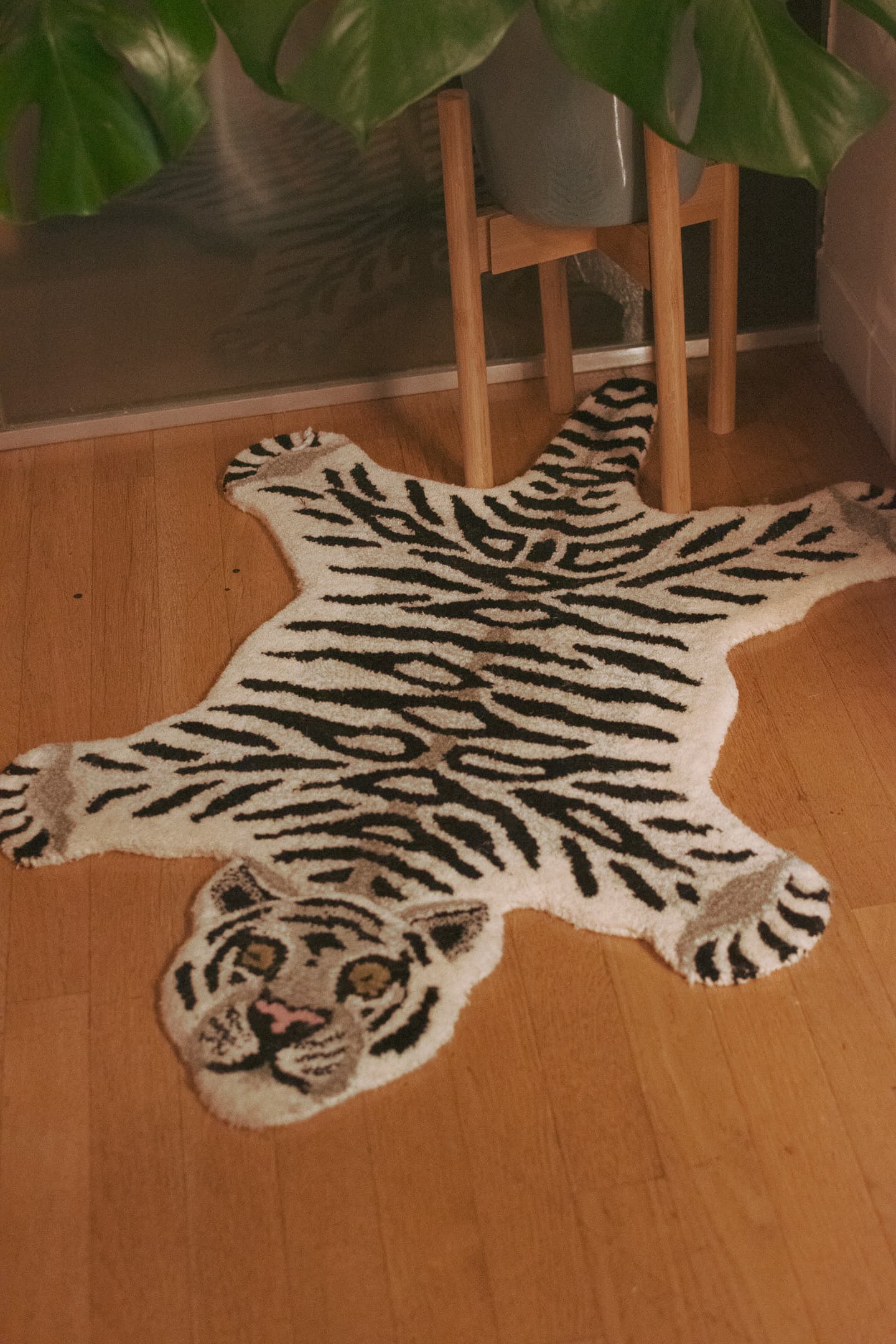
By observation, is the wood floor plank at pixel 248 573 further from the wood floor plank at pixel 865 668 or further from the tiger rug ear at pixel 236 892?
the wood floor plank at pixel 865 668

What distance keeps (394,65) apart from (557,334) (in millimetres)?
884

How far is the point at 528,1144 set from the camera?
4.16ft

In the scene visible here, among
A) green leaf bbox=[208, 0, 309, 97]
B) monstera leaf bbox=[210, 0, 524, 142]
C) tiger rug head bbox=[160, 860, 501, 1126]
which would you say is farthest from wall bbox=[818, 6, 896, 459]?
tiger rug head bbox=[160, 860, 501, 1126]

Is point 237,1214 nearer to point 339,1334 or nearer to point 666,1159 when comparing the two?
point 339,1334

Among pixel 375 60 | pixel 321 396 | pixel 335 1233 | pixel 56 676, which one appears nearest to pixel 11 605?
pixel 56 676

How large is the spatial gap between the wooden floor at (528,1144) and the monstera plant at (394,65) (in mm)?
683

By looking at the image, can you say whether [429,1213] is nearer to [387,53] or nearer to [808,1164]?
[808,1164]

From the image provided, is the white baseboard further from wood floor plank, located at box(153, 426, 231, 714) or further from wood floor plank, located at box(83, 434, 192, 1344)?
wood floor plank, located at box(83, 434, 192, 1344)

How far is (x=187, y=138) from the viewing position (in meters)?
1.46

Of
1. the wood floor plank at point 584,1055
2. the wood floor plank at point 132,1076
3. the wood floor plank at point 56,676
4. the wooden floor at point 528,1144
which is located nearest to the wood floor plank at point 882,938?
the wooden floor at point 528,1144

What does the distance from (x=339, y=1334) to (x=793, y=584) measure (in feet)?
3.69

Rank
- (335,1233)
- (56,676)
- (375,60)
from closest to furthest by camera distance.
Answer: (335,1233), (375,60), (56,676)

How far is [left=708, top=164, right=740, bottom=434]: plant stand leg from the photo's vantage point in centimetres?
195

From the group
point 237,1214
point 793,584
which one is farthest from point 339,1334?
→ point 793,584
